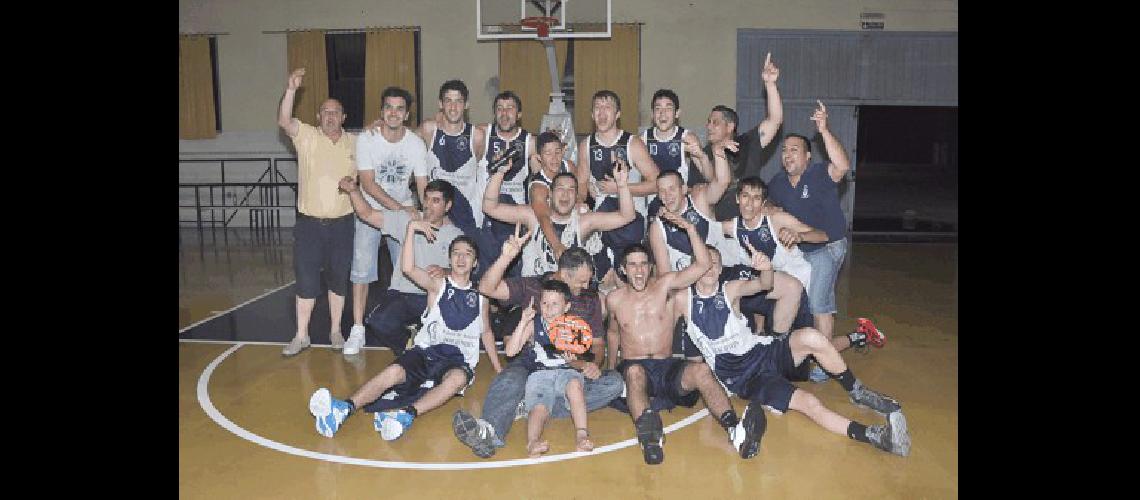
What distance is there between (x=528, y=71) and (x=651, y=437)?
1133cm

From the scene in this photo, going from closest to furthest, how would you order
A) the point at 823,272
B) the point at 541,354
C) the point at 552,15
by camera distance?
1. the point at 541,354
2. the point at 823,272
3. the point at 552,15

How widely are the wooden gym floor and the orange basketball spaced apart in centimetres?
49

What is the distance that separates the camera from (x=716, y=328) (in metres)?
4.79

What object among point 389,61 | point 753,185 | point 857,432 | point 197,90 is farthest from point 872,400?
point 197,90

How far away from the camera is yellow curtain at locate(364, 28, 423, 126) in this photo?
14945 millimetres

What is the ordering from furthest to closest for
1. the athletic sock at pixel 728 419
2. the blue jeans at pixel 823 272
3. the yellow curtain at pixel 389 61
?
the yellow curtain at pixel 389 61 → the blue jeans at pixel 823 272 → the athletic sock at pixel 728 419

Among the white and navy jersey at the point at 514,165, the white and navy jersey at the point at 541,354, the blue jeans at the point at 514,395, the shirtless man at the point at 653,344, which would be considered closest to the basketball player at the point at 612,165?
the white and navy jersey at the point at 514,165

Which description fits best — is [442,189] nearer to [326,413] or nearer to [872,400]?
[326,413]

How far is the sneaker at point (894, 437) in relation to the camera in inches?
166

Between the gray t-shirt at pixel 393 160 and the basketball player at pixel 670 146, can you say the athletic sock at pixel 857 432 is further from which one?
the gray t-shirt at pixel 393 160

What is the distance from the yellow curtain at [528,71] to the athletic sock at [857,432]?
10.9 m
